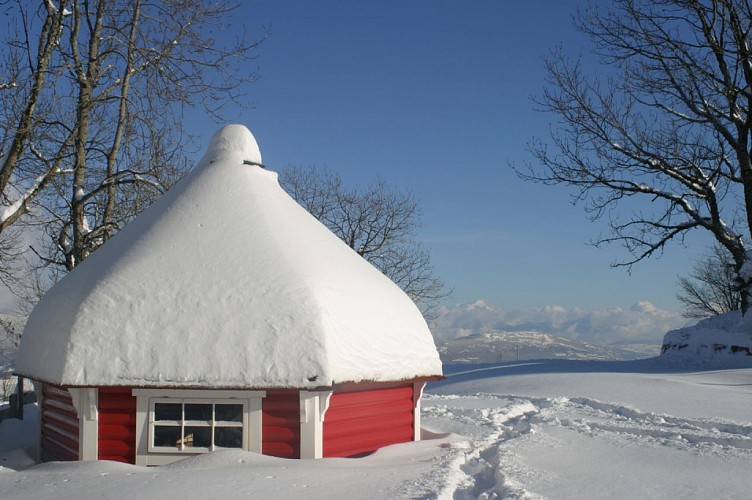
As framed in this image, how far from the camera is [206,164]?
33.4 ft

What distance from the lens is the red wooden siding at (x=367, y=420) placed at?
26.7ft

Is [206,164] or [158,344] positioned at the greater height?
[206,164]

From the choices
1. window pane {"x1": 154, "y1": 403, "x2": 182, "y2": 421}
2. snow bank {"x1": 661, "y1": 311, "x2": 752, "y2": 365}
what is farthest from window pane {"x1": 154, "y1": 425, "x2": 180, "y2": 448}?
snow bank {"x1": 661, "y1": 311, "x2": 752, "y2": 365}

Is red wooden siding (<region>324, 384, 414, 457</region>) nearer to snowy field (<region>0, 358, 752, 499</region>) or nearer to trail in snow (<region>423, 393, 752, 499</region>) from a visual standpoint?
snowy field (<region>0, 358, 752, 499</region>)

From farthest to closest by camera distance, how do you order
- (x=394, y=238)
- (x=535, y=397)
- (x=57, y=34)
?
(x=394, y=238) < (x=535, y=397) < (x=57, y=34)

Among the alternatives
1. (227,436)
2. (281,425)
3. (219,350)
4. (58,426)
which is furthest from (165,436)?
(58,426)

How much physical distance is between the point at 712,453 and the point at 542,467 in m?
2.39

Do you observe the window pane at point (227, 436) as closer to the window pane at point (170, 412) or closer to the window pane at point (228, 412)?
the window pane at point (228, 412)

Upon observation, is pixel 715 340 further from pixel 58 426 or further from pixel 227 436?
pixel 58 426

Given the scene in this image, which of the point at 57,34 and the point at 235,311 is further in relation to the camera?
the point at 57,34

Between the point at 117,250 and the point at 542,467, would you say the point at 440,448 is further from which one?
the point at 117,250

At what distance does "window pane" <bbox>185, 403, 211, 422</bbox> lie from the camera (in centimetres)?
770

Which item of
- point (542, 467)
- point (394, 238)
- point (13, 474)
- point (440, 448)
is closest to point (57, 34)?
point (13, 474)

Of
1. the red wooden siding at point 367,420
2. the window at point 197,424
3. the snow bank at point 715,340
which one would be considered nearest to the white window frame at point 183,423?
the window at point 197,424
